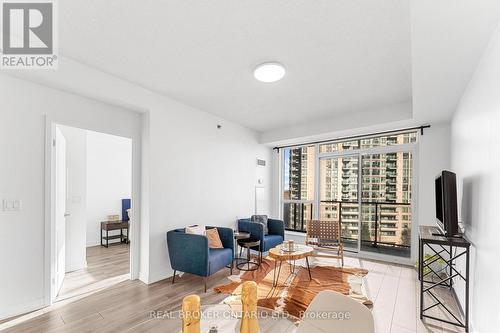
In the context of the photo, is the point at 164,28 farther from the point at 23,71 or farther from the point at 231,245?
the point at 231,245

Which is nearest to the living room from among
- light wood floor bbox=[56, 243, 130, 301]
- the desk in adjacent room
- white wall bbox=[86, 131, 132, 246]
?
light wood floor bbox=[56, 243, 130, 301]

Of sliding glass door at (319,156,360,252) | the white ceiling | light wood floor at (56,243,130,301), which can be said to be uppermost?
the white ceiling

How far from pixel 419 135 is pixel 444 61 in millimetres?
2471

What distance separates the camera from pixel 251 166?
5516 mm

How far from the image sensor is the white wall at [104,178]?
5449 millimetres

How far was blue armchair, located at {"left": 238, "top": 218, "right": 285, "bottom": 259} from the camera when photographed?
4359mm

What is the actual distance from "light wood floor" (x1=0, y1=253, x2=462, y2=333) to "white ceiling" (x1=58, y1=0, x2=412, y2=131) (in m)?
2.44

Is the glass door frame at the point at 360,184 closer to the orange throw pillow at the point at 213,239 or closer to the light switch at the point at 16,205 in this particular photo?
the orange throw pillow at the point at 213,239

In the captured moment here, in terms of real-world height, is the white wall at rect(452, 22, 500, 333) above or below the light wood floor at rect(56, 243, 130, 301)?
above

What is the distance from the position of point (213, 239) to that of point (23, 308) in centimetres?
217

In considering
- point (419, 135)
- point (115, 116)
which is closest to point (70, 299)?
point (115, 116)

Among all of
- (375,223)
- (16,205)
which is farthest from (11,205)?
(375,223)

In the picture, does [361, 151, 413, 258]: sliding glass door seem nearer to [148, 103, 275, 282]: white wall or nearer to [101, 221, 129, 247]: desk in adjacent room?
[148, 103, 275, 282]: white wall

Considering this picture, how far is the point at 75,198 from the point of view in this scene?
4020 millimetres
